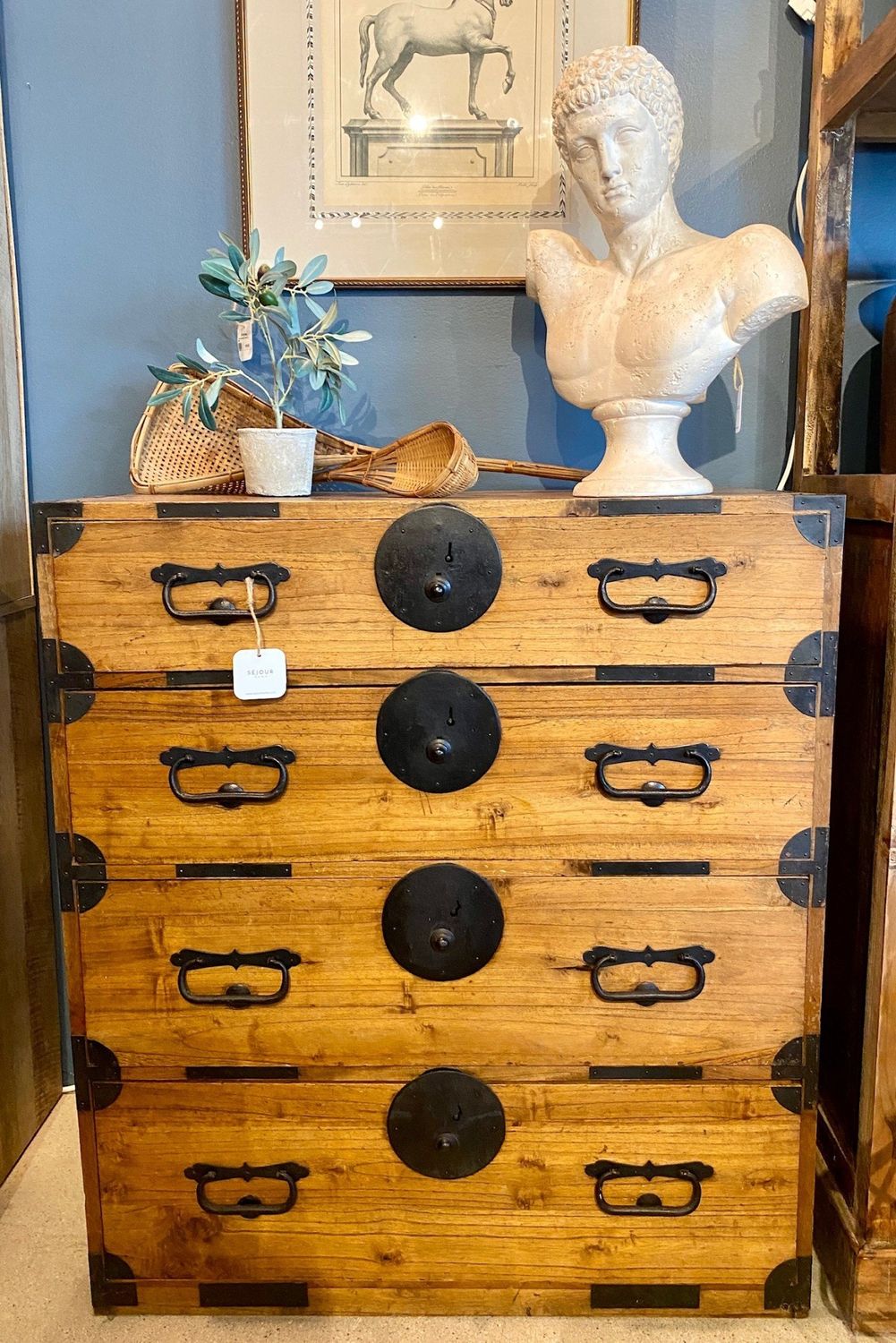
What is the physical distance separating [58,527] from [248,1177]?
83 cm

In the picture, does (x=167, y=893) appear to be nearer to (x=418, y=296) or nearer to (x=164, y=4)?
(x=418, y=296)

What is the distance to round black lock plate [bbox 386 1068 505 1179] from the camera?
1251 mm

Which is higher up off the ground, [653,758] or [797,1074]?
[653,758]

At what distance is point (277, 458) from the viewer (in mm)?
1227

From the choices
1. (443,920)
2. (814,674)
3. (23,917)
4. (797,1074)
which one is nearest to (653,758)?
(814,674)

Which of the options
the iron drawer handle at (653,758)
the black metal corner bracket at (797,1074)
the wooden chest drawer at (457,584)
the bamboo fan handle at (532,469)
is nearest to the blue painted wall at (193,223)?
the bamboo fan handle at (532,469)

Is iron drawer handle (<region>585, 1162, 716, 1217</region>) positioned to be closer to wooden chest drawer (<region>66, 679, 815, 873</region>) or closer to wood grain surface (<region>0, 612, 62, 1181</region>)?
wooden chest drawer (<region>66, 679, 815, 873</region>)

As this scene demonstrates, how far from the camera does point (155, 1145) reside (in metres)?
1.28

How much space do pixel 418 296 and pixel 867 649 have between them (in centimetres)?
85

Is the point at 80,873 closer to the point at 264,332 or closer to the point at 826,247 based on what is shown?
the point at 264,332

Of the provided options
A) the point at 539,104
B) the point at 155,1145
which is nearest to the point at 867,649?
the point at 539,104

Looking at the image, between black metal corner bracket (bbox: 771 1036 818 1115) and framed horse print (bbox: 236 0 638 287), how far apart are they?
1.14 metres

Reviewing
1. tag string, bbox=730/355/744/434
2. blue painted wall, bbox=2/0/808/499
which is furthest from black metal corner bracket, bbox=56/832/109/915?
tag string, bbox=730/355/744/434

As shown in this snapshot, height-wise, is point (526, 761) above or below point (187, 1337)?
above
